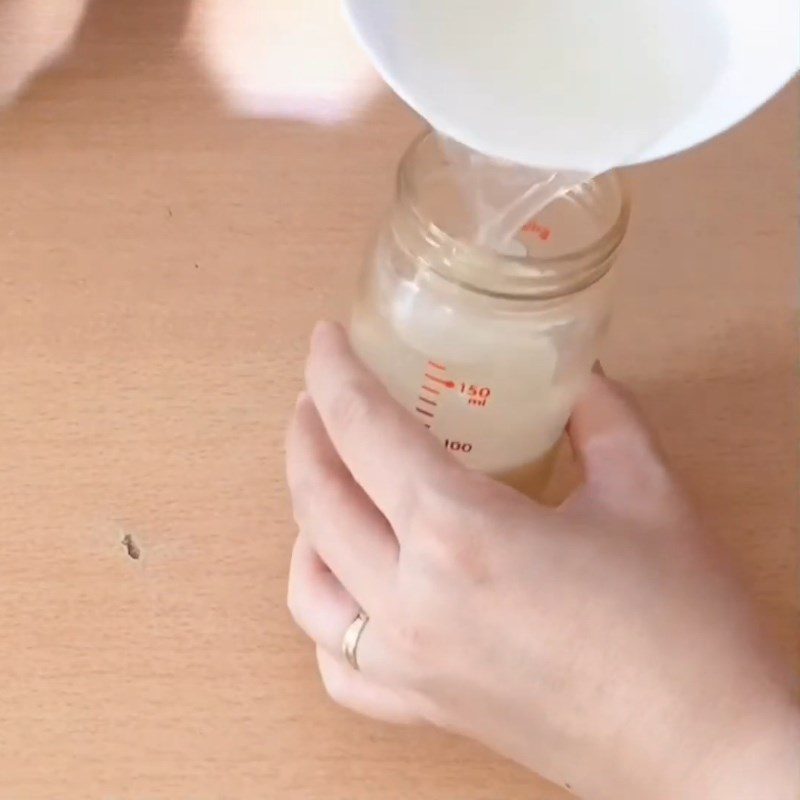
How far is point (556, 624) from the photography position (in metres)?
0.42

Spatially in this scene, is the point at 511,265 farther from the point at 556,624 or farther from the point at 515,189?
the point at 556,624

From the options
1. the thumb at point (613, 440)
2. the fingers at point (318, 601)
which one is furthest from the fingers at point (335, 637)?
the thumb at point (613, 440)

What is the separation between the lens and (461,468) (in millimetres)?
435

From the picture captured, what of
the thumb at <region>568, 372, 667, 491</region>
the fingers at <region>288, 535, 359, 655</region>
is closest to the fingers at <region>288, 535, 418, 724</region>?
the fingers at <region>288, 535, 359, 655</region>

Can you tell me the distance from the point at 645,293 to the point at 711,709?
0.93 feet

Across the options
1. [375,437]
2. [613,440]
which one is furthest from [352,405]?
[613,440]

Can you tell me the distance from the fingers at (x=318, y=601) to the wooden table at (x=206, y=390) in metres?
0.03

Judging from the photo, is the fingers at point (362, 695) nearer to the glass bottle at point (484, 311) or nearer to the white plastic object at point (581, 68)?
the glass bottle at point (484, 311)

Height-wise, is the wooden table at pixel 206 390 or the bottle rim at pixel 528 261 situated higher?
the bottle rim at pixel 528 261

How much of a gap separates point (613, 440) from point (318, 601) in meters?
0.14

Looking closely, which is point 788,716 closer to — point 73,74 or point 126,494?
point 126,494

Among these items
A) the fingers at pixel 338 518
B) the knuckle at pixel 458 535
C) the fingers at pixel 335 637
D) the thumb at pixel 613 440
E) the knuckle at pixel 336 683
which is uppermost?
the knuckle at pixel 458 535

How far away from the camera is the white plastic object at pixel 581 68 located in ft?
1.24

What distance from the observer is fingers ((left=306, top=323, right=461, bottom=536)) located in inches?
17.1
